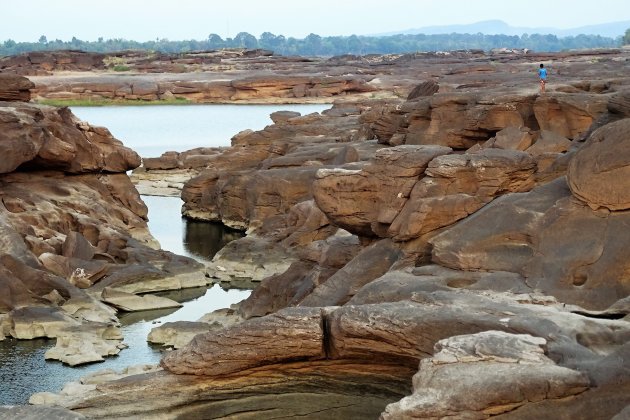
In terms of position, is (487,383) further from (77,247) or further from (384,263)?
(77,247)

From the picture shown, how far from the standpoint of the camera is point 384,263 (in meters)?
25.8

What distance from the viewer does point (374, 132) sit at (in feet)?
157

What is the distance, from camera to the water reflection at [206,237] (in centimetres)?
4712

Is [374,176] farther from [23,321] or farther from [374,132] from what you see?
[374,132]

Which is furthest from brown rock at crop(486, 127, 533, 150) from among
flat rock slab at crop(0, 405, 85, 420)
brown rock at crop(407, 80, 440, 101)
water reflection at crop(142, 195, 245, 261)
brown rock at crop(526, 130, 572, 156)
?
flat rock slab at crop(0, 405, 85, 420)

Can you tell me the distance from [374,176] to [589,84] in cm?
2029

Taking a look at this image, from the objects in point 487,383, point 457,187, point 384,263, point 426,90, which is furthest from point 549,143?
point 487,383

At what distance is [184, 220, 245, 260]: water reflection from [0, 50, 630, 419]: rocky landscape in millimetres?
1106

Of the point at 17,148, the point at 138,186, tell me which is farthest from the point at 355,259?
the point at 138,186

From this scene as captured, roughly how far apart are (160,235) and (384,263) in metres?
26.2

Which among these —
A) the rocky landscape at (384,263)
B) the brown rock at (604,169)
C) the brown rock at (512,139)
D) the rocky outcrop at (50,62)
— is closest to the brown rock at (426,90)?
the rocky landscape at (384,263)

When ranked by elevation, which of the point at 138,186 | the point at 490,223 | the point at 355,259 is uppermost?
the point at 490,223

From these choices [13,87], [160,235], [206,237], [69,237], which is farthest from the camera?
[160,235]

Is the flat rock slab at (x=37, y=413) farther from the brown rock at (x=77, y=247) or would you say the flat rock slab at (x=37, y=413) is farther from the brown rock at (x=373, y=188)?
the brown rock at (x=77, y=247)
